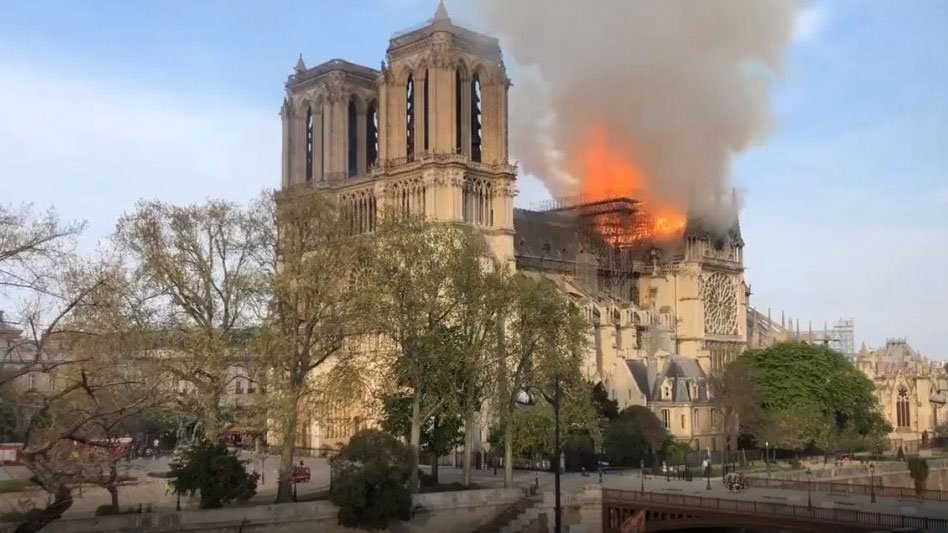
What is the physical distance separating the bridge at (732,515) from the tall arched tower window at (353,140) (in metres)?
48.8

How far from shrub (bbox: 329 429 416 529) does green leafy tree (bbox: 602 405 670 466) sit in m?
31.6

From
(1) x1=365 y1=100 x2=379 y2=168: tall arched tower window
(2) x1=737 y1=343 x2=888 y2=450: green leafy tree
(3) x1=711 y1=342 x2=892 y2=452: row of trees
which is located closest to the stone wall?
(3) x1=711 y1=342 x2=892 y2=452: row of trees

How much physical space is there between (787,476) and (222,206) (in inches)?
1695

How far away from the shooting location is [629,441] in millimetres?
80312

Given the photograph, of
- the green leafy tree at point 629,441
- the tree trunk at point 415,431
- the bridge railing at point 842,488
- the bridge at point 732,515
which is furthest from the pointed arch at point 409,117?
the bridge at point 732,515

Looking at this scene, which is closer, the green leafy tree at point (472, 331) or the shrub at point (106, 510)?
the shrub at point (106, 510)

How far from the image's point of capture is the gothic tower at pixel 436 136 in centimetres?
8538

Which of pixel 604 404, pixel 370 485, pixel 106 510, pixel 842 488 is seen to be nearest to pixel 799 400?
pixel 604 404

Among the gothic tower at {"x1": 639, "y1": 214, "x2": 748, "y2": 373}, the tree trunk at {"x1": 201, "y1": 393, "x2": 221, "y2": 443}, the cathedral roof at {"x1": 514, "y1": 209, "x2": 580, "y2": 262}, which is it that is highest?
the cathedral roof at {"x1": 514, "y1": 209, "x2": 580, "y2": 262}

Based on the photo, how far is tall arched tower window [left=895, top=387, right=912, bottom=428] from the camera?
121 m

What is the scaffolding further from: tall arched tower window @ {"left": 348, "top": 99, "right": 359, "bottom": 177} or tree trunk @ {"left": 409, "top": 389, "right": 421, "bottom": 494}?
tree trunk @ {"left": 409, "top": 389, "right": 421, "bottom": 494}

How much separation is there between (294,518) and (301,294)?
31.2ft

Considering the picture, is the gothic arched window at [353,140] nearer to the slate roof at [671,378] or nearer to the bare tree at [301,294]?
the slate roof at [671,378]

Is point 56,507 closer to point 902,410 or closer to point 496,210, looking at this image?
point 496,210
